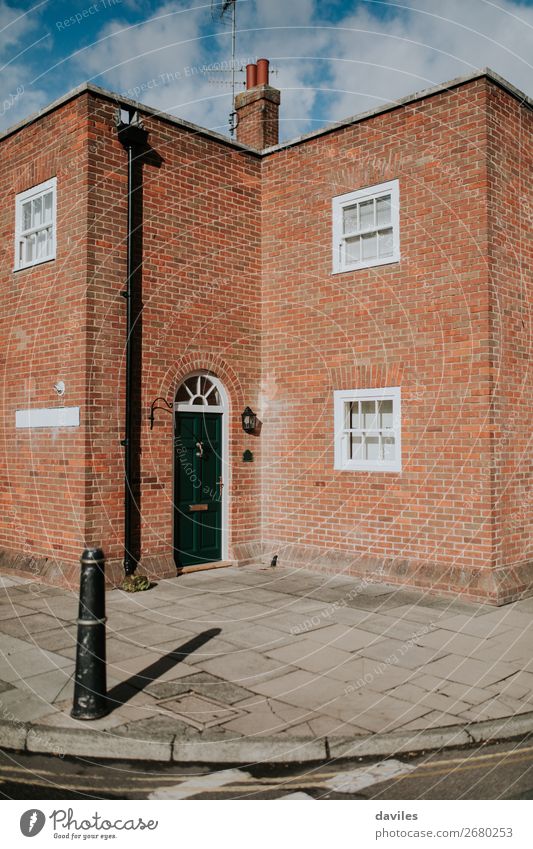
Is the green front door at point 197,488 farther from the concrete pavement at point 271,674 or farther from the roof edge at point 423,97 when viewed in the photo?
the roof edge at point 423,97

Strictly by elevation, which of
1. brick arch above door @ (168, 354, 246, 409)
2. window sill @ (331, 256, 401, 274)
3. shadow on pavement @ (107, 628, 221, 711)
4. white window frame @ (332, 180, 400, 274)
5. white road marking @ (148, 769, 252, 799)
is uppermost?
white window frame @ (332, 180, 400, 274)

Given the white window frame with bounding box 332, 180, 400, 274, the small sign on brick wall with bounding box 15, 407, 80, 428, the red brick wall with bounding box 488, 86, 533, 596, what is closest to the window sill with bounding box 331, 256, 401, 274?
the white window frame with bounding box 332, 180, 400, 274

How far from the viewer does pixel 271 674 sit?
611cm

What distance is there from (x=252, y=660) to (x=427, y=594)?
3612 millimetres

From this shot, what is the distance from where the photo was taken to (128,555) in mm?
9836

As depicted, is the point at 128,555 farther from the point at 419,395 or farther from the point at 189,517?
the point at 419,395

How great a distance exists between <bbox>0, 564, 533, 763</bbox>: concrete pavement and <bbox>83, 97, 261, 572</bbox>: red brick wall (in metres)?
1.68

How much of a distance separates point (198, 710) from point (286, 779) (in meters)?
1.09

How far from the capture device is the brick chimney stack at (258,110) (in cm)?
1307

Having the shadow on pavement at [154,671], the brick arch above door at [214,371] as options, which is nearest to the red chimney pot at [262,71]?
the brick arch above door at [214,371]

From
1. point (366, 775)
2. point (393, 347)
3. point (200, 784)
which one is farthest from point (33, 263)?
point (366, 775)

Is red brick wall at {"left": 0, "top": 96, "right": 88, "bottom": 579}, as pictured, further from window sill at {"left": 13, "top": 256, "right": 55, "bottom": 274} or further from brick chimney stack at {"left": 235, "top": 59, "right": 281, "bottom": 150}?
brick chimney stack at {"left": 235, "top": 59, "right": 281, "bottom": 150}

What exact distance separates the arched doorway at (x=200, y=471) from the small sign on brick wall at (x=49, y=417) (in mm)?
1644

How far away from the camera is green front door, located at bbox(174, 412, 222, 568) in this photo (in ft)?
35.6
